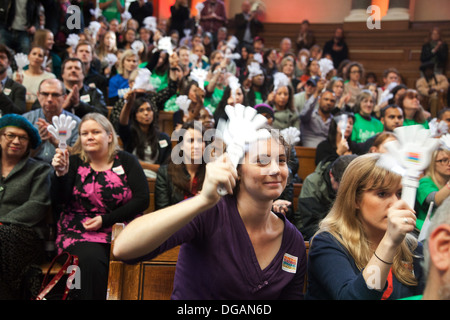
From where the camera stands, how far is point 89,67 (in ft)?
18.4

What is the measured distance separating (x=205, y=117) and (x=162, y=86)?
142 cm

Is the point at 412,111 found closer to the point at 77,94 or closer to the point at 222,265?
the point at 77,94

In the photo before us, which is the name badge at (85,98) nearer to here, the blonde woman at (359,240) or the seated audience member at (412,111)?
the seated audience member at (412,111)

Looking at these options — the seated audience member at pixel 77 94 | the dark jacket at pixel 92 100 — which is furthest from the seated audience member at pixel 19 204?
the dark jacket at pixel 92 100

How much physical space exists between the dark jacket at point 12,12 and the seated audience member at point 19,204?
3.47 meters

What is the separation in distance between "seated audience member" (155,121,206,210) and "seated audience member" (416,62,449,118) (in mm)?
5497

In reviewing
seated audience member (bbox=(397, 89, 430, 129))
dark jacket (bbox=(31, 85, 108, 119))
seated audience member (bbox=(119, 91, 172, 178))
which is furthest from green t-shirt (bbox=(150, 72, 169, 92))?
seated audience member (bbox=(397, 89, 430, 129))

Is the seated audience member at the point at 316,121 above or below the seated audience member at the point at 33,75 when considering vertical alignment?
below

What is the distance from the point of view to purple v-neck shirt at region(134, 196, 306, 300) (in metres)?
1.38

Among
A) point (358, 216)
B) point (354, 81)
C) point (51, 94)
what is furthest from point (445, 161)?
point (354, 81)

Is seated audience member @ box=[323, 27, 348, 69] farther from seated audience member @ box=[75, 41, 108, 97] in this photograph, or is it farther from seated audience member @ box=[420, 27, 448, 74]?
seated audience member @ box=[75, 41, 108, 97]

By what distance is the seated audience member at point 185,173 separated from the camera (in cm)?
292

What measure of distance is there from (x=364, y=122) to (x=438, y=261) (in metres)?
4.05
